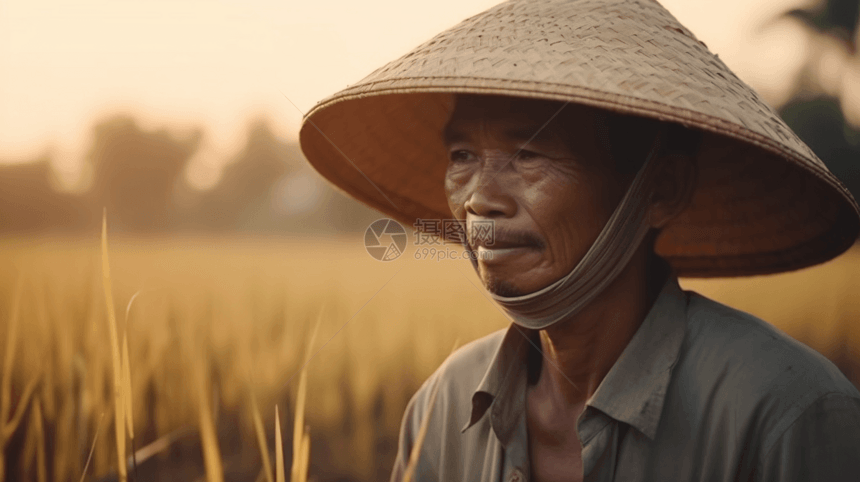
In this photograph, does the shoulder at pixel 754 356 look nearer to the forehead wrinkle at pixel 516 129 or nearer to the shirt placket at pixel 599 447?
the shirt placket at pixel 599 447

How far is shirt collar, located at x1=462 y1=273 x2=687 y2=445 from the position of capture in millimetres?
855

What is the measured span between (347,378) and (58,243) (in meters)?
1.07

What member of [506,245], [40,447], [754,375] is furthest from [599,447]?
[40,447]

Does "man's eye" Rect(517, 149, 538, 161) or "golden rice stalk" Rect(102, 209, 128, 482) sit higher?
"man's eye" Rect(517, 149, 538, 161)

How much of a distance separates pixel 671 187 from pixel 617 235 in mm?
177

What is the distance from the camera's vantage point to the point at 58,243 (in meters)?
1.62

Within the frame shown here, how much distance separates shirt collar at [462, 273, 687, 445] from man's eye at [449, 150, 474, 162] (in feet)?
1.42

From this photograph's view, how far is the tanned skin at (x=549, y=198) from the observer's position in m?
0.86

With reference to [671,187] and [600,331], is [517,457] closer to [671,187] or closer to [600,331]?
[600,331]

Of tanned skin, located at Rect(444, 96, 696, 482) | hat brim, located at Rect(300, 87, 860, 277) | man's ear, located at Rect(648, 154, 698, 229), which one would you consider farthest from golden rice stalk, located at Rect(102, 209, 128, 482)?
man's ear, located at Rect(648, 154, 698, 229)

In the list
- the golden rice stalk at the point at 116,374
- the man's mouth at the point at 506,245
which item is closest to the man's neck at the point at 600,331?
the man's mouth at the point at 506,245

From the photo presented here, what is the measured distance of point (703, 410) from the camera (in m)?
0.84

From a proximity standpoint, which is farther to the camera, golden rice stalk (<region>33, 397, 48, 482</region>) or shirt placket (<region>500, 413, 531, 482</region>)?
golden rice stalk (<region>33, 397, 48, 482</region>)

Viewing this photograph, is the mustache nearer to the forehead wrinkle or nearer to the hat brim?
the forehead wrinkle
